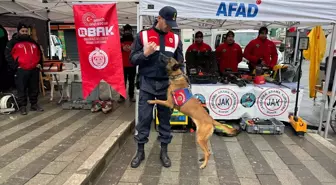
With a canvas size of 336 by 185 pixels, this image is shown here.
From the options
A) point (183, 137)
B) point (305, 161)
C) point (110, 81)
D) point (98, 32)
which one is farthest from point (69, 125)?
point (305, 161)

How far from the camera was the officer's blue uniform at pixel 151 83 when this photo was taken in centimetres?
326

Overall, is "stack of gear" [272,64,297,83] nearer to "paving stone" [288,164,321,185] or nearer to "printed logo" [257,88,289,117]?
"printed logo" [257,88,289,117]

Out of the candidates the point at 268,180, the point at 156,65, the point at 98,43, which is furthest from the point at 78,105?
the point at 268,180

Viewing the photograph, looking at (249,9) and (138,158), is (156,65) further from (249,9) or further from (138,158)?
(249,9)

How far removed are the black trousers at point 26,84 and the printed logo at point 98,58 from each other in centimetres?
192

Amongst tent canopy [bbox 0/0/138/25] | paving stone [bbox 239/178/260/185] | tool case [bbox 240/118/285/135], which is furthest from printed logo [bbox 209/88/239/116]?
tent canopy [bbox 0/0/138/25]

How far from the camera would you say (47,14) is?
7762mm

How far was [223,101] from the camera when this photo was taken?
5.38 m

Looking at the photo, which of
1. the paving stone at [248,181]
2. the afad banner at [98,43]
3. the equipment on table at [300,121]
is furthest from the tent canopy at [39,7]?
the paving stone at [248,181]

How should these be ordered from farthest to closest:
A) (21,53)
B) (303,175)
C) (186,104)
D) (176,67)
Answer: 1. (21,53)
2. (303,175)
3. (186,104)
4. (176,67)

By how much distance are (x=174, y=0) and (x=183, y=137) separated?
7.84ft

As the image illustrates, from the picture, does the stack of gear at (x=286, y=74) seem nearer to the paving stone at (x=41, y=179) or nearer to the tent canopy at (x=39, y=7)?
the tent canopy at (x=39, y=7)

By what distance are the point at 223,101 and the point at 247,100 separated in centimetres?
51

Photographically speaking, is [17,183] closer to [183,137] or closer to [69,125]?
[69,125]
